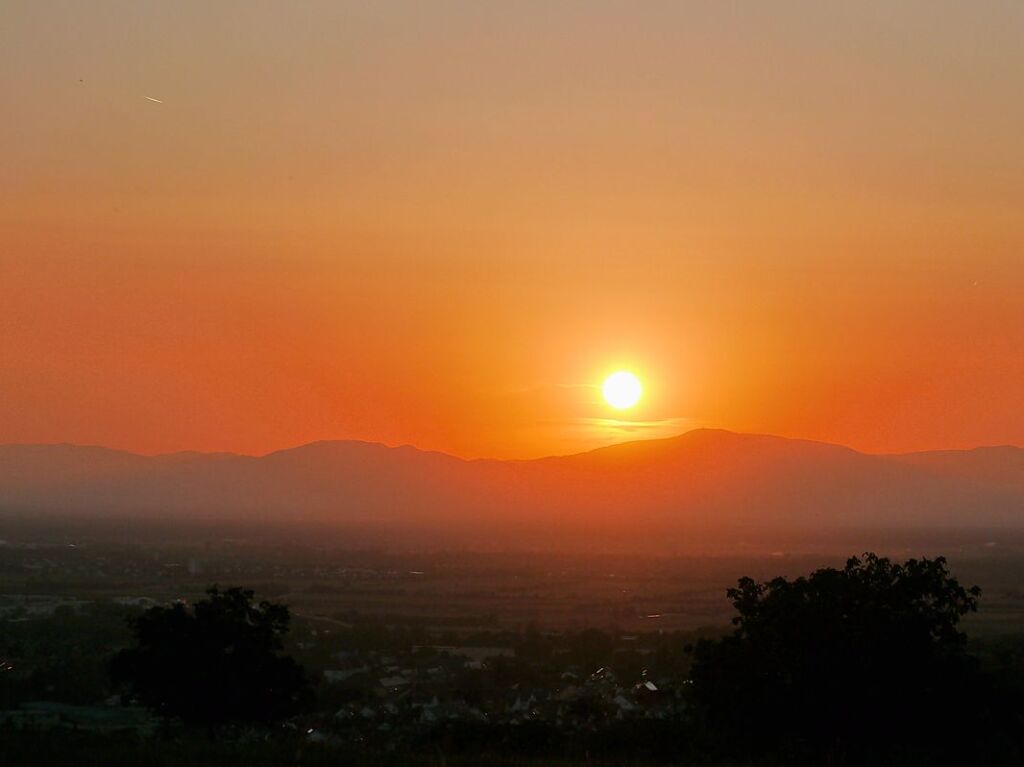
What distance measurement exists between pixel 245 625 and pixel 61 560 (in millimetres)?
109584

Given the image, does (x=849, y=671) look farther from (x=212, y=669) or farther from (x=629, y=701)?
(x=629, y=701)

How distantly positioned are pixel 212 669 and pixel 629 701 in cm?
1434

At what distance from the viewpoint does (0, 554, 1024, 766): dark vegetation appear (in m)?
20.5

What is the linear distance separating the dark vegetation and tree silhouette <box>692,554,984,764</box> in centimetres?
2

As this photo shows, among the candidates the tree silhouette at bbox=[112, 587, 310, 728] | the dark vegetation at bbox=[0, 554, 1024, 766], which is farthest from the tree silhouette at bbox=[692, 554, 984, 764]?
the tree silhouette at bbox=[112, 587, 310, 728]

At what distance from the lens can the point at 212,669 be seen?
86.7 feet

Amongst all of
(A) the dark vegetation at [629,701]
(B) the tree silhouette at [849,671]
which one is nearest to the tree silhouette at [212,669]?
(A) the dark vegetation at [629,701]

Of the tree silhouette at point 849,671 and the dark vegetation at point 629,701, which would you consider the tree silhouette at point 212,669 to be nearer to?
the dark vegetation at point 629,701

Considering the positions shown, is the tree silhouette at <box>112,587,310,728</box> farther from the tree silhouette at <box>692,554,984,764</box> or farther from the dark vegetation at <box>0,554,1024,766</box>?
the tree silhouette at <box>692,554,984,764</box>

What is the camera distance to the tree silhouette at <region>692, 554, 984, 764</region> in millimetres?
20516

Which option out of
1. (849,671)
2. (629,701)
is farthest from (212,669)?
(629,701)

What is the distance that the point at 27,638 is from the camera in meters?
60.2

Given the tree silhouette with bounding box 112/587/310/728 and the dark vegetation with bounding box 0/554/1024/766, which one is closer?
the dark vegetation with bounding box 0/554/1024/766

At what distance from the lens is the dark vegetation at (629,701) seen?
2053 centimetres
